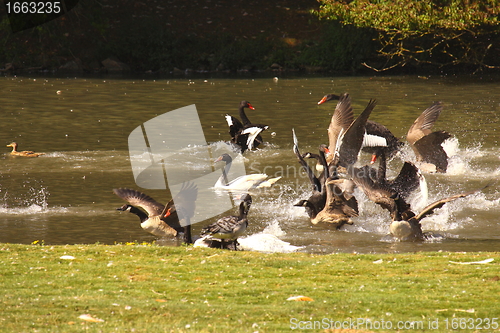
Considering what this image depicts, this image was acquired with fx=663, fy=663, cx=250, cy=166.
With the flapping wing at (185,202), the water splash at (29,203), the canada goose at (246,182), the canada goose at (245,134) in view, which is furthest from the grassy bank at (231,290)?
the canada goose at (245,134)

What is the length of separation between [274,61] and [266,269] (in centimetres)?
2596

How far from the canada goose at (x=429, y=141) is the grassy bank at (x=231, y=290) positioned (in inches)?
180

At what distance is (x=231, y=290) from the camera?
5.32 metres

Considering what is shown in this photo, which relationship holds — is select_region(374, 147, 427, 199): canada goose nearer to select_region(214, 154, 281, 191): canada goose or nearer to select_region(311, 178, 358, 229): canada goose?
select_region(311, 178, 358, 229): canada goose

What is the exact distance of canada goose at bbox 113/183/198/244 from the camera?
8.23 meters

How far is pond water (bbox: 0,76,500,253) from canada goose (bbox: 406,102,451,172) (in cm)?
42

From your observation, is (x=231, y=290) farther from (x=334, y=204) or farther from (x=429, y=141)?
(x=429, y=141)

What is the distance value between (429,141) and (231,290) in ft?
22.5

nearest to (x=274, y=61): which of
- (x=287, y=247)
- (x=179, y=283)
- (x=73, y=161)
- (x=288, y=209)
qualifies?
(x=73, y=161)

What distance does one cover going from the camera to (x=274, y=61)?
3139 cm

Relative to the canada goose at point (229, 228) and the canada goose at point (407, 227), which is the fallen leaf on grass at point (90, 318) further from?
the canada goose at point (407, 227)

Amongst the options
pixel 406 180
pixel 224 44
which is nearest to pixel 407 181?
pixel 406 180

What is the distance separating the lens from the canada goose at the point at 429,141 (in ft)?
36.6

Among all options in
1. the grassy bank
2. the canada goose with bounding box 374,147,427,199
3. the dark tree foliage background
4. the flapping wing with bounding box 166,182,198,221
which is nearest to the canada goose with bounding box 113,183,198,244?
the flapping wing with bounding box 166,182,198,221
